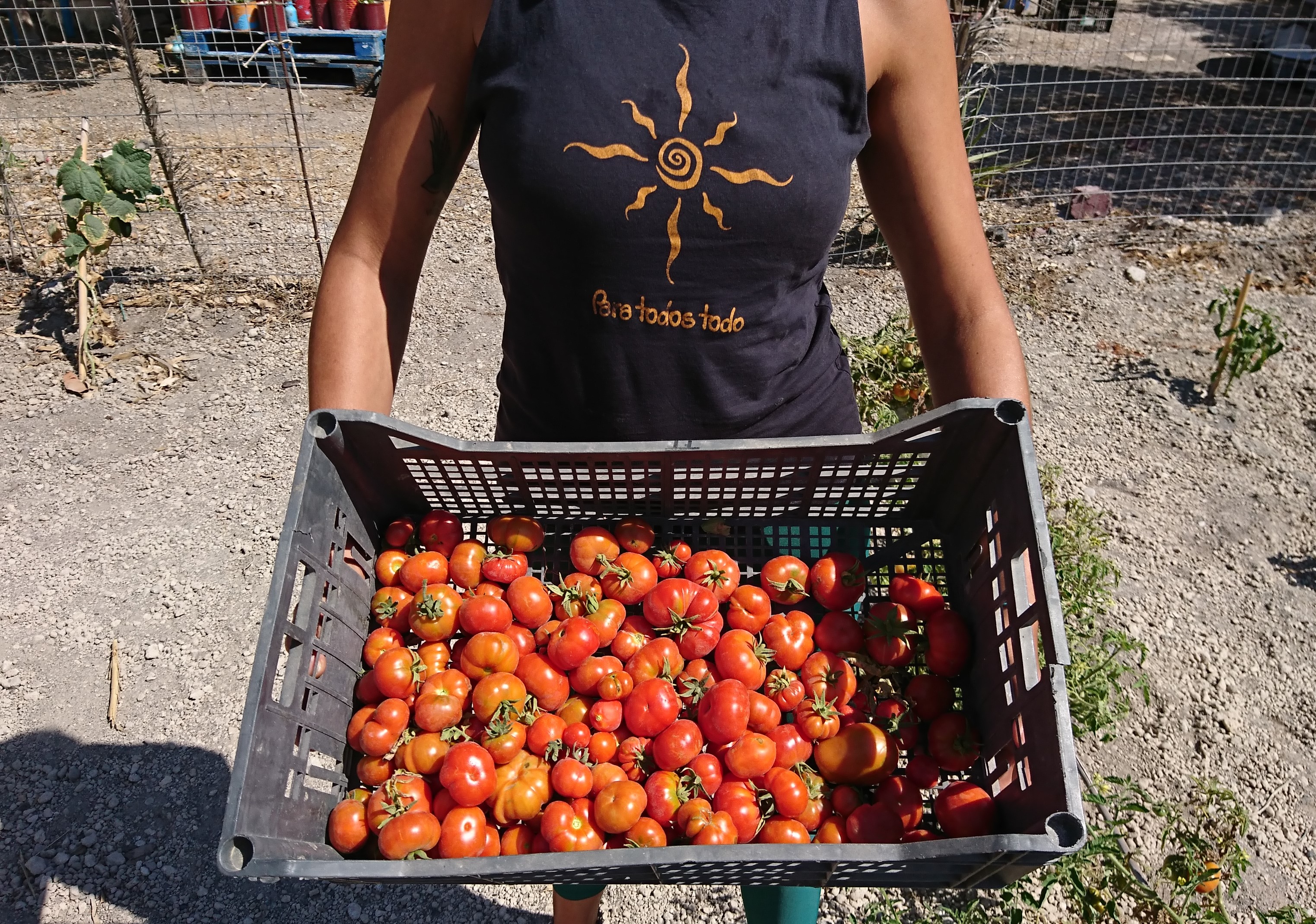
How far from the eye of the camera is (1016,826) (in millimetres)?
1278

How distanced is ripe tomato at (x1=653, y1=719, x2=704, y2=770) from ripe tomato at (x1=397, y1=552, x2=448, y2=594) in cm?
49

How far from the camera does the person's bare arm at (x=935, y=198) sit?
1528mm

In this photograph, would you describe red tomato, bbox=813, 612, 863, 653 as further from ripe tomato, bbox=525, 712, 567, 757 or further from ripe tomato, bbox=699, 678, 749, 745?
ripe tomato, bbox=525, 712, 567, 757

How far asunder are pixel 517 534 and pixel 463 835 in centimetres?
53

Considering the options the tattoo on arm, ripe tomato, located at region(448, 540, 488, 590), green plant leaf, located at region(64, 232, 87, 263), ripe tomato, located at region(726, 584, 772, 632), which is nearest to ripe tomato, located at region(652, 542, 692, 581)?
ripe tomato, located at region(726, 584, 772, 632)

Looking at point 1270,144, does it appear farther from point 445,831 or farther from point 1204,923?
point 445,831

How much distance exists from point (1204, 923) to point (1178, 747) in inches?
29.8

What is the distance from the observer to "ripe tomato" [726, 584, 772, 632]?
161 centimetres

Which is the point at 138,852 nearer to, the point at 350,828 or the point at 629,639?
the point at 350,828

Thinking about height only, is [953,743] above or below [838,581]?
below

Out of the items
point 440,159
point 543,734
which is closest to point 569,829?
point 543,734

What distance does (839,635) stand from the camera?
5.28 feet

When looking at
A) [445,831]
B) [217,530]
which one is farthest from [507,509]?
[217,530]

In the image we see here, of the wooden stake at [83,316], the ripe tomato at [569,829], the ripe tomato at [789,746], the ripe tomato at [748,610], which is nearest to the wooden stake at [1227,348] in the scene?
the ripe tomato at [748,610]
